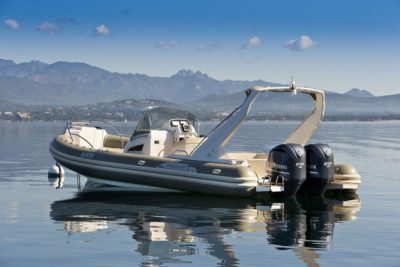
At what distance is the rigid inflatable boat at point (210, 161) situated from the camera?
642 inches

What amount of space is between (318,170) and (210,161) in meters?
2.49

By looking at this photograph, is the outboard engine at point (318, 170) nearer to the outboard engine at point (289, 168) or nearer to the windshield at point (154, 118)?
the outboard engine at point (289, 168)

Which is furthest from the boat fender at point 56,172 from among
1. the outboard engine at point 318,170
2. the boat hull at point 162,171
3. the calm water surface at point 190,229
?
the outboard engine at point 318,170

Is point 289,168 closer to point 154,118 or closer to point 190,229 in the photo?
point 190,229

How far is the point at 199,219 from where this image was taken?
13898mm

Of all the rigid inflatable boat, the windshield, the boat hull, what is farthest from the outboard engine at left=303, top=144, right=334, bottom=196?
the windshield

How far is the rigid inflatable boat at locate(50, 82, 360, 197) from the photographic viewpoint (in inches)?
642

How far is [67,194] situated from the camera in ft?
60.0

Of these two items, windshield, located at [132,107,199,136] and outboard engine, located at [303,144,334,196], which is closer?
outboard engine, located at [303,144,334,196]

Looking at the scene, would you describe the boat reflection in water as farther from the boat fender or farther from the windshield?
the boat fender

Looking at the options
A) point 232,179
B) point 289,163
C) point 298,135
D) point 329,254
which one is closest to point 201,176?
point 232,179

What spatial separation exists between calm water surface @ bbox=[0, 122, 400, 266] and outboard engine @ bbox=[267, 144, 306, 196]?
492 mm

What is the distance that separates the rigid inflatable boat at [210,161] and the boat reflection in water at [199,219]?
15.2 inches

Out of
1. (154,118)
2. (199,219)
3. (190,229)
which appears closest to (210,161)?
(154,118)
